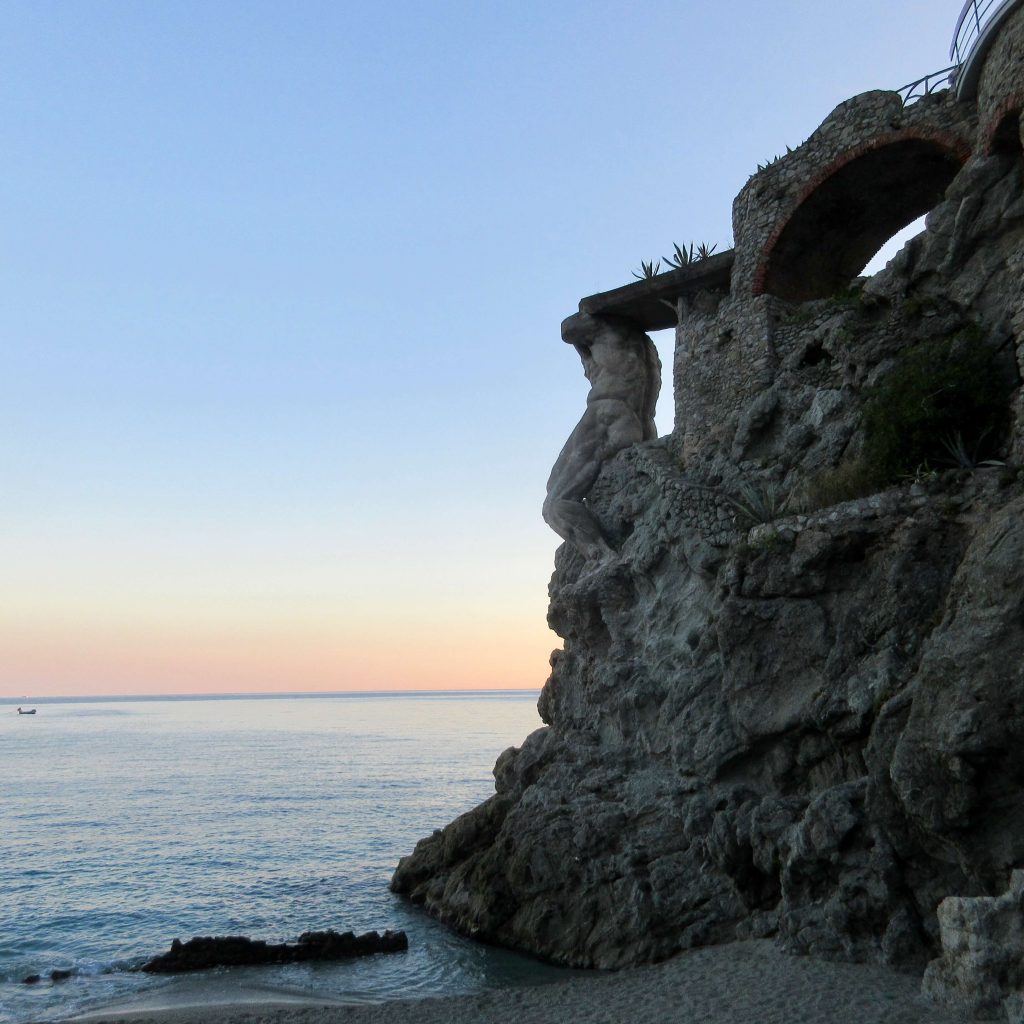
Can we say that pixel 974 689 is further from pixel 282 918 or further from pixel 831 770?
pixel 282 918

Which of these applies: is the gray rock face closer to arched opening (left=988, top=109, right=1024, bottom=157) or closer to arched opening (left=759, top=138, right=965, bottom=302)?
arched opening (left=988, top=109, right=1024, bottom=157)

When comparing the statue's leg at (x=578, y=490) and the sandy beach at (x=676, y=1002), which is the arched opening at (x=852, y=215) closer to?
the statue's leg at (x=578, y=490)

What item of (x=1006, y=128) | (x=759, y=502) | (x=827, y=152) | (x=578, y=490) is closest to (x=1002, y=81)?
(x=1006, y=128)

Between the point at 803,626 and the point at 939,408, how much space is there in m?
3.84

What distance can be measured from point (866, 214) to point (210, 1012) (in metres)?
18.9

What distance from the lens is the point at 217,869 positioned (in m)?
25.5

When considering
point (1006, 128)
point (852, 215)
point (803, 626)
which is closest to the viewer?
point (1006, 128)

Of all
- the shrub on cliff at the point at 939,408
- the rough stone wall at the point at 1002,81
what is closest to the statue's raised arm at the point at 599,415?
the shrub on cliff at the point at 939,408

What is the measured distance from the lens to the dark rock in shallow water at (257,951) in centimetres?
1638

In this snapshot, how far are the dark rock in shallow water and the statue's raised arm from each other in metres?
8.75

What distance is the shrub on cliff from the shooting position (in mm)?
13586

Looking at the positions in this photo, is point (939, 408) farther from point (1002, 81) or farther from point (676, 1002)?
point (676, 1002)

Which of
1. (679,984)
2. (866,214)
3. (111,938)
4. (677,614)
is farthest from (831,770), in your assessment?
(111,938)

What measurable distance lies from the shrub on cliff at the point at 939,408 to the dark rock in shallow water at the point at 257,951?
12.1 metres
